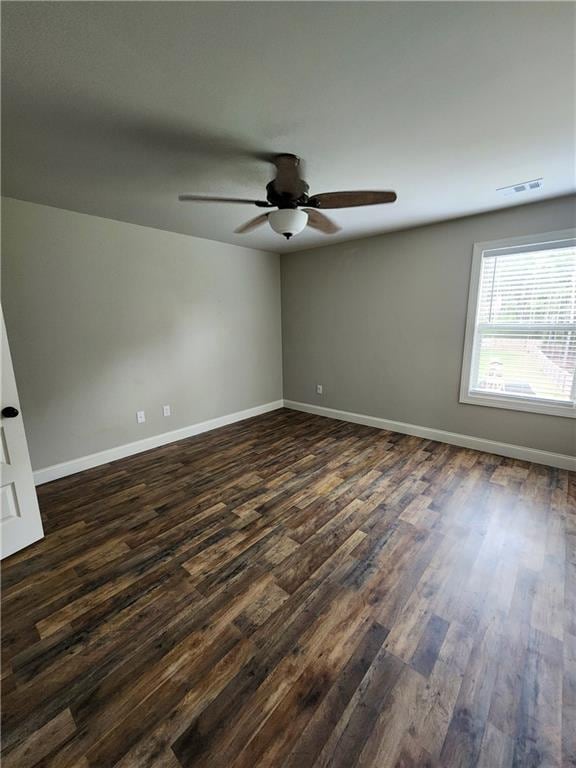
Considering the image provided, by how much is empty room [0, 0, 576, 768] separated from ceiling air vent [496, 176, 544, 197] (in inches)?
Answer: 2.9

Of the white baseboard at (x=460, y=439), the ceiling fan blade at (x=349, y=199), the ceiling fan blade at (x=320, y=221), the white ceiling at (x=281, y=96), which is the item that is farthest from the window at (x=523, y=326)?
the ceiling fan blade at (x=349, y=199)

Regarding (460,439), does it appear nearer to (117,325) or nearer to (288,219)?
(288,219)

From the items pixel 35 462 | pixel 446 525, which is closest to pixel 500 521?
pixel 446 525

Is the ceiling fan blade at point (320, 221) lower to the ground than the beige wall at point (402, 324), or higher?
higher

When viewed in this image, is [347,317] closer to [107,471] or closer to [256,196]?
[256,196]

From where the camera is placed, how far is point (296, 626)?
1457 millimetres

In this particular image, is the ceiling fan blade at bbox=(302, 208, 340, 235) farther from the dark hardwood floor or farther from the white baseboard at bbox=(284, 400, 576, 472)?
the white baseboard at bbox=(284, 400, 576, 472)

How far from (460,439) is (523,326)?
1.31m

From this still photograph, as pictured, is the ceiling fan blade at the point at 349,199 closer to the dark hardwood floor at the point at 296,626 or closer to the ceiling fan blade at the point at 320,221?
the ceiling fan blade at the point at 320,221

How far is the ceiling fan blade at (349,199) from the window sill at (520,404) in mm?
2359

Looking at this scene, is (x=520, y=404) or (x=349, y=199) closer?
(x=349, y=199)

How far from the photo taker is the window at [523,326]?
2771mm

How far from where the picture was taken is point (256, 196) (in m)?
2.47

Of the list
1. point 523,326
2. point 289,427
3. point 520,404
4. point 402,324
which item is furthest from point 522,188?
point 289,427
